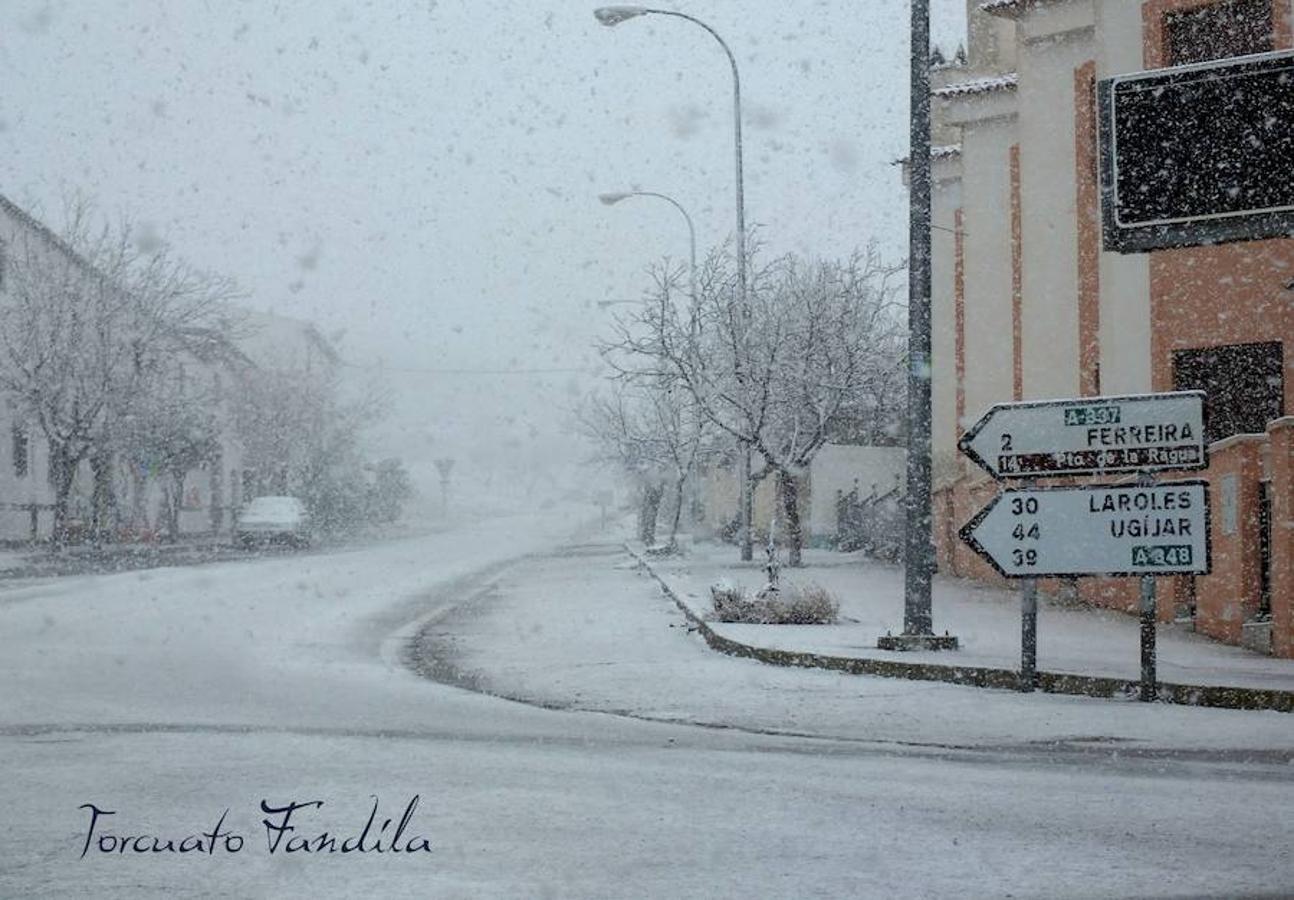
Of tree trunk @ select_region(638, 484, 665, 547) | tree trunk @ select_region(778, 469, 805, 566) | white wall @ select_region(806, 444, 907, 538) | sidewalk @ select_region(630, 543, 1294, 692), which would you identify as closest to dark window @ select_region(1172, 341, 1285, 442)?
sidewalk @ select_region(630, 543, 1294, 692)

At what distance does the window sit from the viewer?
1884 inches

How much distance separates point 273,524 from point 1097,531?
36452 millimetres

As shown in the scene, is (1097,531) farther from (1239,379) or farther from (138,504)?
(138,504)

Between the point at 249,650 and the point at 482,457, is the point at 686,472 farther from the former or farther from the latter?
the point at 482,457

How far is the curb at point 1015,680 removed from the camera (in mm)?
10195

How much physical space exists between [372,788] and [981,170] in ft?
74.0

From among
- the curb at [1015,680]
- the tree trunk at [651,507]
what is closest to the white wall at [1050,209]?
the curb at [1015,680]

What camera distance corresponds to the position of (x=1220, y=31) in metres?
18.4

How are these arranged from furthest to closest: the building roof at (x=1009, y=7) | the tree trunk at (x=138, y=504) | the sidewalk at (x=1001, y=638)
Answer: the tree trunk at (x=138, y=504)
the building roof at (x=1009, y=7)
the sidewalk at (x=1001, y=638)

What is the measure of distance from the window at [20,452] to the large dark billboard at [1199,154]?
45311mm

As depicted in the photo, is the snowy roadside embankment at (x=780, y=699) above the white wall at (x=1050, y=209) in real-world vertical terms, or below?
below

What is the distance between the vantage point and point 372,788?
7.00 m

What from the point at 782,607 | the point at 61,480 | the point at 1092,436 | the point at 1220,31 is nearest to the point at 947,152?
the point at 1220,31

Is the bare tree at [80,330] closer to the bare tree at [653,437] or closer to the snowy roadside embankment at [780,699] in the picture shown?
the bare tree at [653,437]
